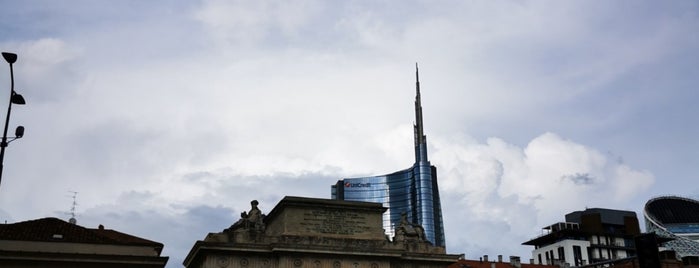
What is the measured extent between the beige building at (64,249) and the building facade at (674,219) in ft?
357

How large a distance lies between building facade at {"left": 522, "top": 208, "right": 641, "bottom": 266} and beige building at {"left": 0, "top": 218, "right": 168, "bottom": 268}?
295ft

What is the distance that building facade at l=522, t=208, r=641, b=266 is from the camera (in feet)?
398

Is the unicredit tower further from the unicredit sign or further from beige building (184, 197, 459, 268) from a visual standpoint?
beige building (184, 197, 459, 268)

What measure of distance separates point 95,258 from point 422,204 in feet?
470

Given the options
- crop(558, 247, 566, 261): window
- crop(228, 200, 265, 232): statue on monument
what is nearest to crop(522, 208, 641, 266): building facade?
crop(558, 247, 566, 261): window

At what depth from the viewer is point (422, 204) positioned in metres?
181

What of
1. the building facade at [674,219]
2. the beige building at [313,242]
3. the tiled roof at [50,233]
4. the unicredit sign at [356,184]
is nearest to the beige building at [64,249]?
the tiled roof at [50,233]

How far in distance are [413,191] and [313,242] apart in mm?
138534

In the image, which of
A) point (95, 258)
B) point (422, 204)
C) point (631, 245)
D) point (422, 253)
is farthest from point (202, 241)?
point (422, 204)

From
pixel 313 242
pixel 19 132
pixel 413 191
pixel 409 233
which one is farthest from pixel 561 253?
pixel 19 132

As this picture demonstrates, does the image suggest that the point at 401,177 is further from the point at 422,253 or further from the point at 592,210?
the point at 422,253

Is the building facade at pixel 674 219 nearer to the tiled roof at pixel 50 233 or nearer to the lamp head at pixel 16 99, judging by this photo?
the tiled roof at pixel 50 233

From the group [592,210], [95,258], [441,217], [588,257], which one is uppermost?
[441,217]

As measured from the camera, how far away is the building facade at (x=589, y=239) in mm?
121312
